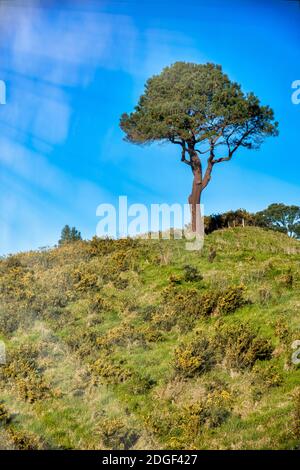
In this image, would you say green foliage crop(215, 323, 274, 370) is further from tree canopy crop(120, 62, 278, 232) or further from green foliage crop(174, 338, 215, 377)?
tree canopy crop(120, 62, 278, 232)

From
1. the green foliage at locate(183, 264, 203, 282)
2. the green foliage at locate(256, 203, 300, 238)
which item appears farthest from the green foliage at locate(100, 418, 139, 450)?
the green foliage at locate(256, 203, 300, 238)

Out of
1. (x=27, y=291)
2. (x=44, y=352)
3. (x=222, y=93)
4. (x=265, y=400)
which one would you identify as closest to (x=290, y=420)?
(x=265, y=400)

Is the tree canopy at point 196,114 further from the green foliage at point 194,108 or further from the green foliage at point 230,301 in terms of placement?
the green foliage at point 230,301

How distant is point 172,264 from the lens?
24297 mm

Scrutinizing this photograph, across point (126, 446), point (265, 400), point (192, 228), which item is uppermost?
point (192, 228)

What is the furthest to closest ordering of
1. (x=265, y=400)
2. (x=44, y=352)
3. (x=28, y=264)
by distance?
1. (x=28, y=264)
2. (x=44, y=352)
3. (x=265, y=400)

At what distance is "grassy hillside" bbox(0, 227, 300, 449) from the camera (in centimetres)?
1147

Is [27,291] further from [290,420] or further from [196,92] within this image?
[196,92]

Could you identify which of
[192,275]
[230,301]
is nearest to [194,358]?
[230,301]

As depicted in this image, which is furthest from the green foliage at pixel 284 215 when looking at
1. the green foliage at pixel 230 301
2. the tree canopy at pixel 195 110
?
the green foliage at pixel 230 301

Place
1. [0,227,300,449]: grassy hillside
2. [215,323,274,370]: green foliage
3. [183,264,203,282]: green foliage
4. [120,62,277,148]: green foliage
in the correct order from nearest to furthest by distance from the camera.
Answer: [0,227,300,449]: grassy hillside < [215,323,274,370]: green foliage < [183,264,203,282]: green foliage < [120,62,277,148]: green foliage

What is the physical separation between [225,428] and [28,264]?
672 inches

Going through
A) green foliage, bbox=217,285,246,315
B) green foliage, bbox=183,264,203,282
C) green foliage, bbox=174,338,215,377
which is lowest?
green foliage, bbox=174,338,215,377

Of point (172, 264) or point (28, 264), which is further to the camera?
point (28, 264)
